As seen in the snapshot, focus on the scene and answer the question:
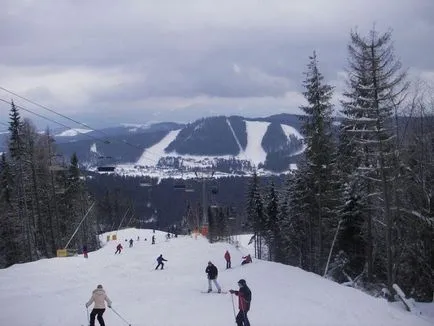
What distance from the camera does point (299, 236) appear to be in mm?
55031

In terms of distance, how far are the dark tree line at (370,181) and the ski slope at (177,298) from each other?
17.0ft

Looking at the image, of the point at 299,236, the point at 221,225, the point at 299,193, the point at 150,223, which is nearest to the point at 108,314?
the point at 299,193

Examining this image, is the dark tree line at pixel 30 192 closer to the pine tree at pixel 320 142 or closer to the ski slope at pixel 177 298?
the ski slope at pixel 177 298

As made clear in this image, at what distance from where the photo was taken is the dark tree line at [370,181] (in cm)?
2595

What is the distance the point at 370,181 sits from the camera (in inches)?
1246

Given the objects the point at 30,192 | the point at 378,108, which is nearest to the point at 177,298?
the point at 378,108

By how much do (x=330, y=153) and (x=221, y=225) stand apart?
65352 mm

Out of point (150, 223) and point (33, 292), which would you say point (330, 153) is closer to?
point (33, 292)

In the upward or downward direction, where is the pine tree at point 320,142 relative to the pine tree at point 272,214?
upward

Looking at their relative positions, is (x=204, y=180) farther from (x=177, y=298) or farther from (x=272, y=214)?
(x=177, y=298)

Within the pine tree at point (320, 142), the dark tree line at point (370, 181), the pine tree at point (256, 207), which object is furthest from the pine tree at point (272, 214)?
the pine tree at point (320, 142)

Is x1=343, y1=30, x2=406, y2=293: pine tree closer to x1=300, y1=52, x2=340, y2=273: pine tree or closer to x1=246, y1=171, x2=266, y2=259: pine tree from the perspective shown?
x1=300, y1=52, x2=340, y2=273: pine tree

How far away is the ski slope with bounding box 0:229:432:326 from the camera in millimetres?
18578

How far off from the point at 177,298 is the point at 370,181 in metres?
15.4
